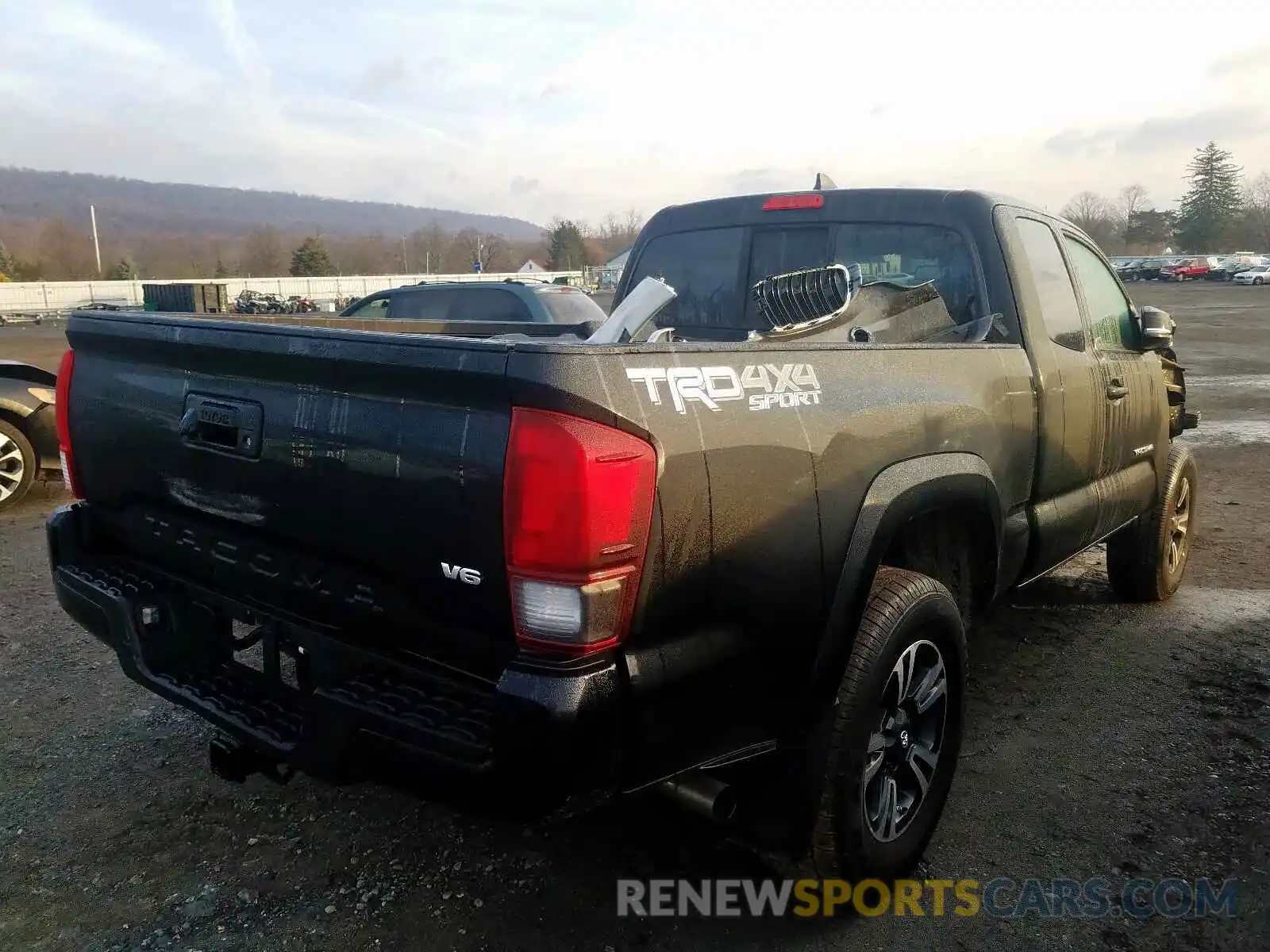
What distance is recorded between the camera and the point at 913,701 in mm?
2811

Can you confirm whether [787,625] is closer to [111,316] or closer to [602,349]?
[602,349]

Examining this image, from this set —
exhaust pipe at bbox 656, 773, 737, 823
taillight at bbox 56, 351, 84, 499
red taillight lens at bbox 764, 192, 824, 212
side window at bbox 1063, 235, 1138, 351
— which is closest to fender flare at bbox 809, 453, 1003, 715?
exhaust pipe at bbox 656, 773, 737, 823

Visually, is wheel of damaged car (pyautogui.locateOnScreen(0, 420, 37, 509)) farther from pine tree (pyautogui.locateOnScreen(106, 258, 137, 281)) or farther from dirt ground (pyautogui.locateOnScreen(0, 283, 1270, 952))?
pine tree (pyautogui.locateOnScreen(106, 258, 137, 281))

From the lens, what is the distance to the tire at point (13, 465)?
23.5ft

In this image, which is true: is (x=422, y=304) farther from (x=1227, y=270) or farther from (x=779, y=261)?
(x=1227, y=270)

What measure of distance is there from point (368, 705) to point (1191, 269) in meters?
74.0

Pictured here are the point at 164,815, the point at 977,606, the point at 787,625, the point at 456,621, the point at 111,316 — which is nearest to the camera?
the point at 456,621

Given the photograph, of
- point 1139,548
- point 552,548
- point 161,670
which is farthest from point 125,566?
point 1139,548

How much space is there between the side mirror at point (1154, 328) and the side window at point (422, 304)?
27.8 feet

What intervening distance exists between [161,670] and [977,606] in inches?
104

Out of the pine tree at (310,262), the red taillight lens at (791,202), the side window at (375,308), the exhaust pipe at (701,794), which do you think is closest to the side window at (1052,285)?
the red taillight lens at (791,202)

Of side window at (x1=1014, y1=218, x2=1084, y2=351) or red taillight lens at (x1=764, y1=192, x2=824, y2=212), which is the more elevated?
red taillight lens at (x1=764, y1=192, x2=824, y2=212)

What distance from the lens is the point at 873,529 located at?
249cm

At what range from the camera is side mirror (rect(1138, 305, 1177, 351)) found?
4.42 meters
